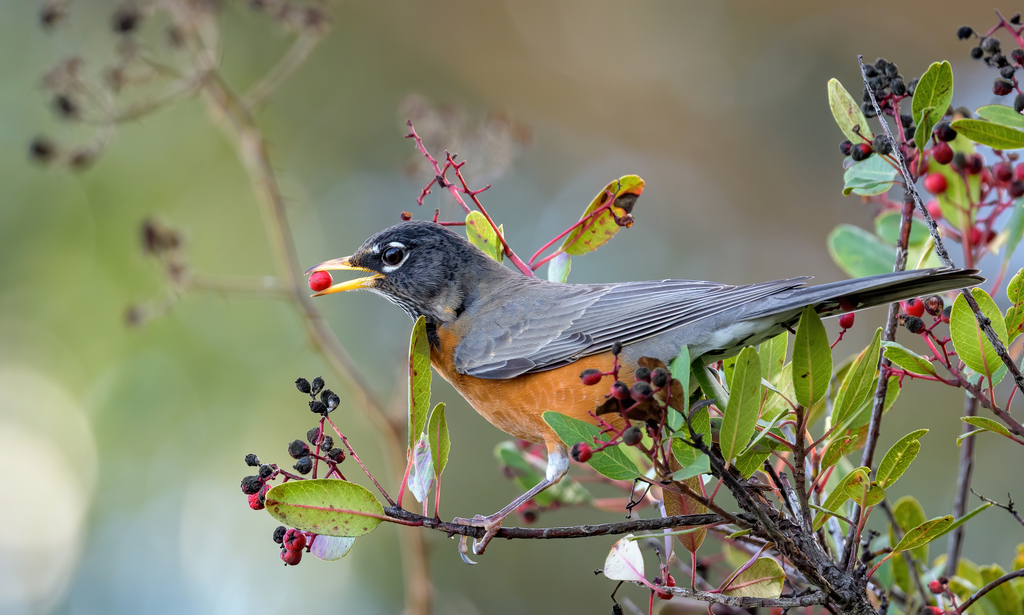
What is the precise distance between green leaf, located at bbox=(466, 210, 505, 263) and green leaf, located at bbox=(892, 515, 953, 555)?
137 centimetres

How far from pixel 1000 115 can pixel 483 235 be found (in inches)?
56.4

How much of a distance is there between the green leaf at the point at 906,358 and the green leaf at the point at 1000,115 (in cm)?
60

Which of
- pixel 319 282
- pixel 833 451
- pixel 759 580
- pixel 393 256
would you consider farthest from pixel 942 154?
pixel 319 282

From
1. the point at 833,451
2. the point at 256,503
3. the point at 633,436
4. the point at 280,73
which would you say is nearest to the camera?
the point at 633,436

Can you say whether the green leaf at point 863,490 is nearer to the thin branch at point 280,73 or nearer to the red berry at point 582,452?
the red berry at point 582,452

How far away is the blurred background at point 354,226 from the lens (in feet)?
19.8

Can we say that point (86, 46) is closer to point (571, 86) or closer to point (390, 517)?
point (571, 86)

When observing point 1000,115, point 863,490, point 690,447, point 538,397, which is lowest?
point 863,490

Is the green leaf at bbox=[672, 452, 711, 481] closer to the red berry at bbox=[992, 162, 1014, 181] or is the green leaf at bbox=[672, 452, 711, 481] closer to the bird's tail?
the bird's tail

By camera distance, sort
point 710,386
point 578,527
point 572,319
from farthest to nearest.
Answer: point 572,319, point 710,386, point 578,527

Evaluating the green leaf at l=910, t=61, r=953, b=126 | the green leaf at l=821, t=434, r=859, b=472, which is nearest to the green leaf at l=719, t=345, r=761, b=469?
the green leaf at l=821, t=434, r=859, b=472

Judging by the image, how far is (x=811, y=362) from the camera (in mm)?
1611

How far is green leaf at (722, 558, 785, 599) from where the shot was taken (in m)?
1.77

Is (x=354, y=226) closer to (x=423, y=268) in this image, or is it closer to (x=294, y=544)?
(x=423, y=268)
